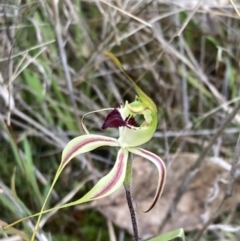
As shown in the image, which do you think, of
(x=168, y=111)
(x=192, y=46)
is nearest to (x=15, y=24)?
(x=168, y=111)

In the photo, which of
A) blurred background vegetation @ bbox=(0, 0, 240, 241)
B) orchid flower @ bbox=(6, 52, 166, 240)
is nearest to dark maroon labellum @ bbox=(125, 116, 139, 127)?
orchid flower @ bbox=(6, 52, 166, 240)

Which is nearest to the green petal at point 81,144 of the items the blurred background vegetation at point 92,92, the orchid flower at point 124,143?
the orchid flower at point 124,143

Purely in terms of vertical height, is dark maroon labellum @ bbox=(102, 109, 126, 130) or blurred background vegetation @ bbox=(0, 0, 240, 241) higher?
dark maroon labellum @ bbox=(102, 109, 126, 130)

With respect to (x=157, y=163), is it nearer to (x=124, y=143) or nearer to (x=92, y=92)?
(x=124, y=143)

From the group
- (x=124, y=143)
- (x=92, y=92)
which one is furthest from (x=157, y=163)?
(x=92, y=92)

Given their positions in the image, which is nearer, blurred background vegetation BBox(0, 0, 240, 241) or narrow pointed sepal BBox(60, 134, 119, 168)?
narrow pointed sepal BBox(60, 134, 119, 168)

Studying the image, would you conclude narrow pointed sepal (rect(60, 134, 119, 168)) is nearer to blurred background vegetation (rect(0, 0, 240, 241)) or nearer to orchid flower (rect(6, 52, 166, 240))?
orchid flower (rect(6, 52, 166, 240))
